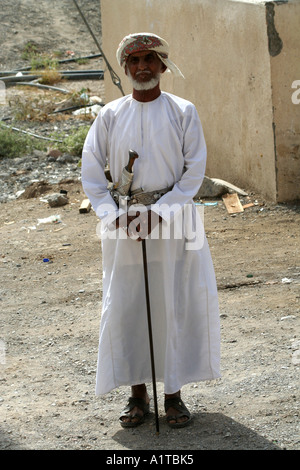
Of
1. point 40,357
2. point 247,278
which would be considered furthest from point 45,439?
point 247,278

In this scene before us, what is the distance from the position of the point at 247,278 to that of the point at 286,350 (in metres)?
1.60

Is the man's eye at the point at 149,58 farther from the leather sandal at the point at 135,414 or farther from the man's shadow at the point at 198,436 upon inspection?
the man's shadow at the point at 198,436

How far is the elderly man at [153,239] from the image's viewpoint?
13.2 feet

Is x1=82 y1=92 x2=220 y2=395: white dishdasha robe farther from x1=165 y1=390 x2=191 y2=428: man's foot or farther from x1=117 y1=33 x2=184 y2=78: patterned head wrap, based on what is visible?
x1=117 y1=33 x2=184 y2=78: patterned head wrap

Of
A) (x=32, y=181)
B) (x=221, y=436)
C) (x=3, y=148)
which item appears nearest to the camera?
(x=221, y=436)

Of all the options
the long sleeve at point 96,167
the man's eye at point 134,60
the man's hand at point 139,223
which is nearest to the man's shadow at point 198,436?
the man's hand at point 139,223

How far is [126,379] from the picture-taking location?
4.18 metres

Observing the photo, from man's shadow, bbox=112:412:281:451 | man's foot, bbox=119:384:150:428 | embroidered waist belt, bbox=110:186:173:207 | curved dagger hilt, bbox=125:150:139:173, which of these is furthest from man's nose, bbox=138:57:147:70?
man's shadow, bbox=112:412:281:451

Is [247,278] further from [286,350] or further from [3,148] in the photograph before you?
[3,148]

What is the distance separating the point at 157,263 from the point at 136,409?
0.78 metres

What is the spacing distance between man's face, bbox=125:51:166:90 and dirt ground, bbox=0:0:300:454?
69.4 inches

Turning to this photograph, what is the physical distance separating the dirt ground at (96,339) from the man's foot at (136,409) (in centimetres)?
5

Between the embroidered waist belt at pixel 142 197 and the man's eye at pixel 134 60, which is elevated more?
the man's eye at pixel 134 60

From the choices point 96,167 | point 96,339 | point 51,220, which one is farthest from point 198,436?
point 51,220
